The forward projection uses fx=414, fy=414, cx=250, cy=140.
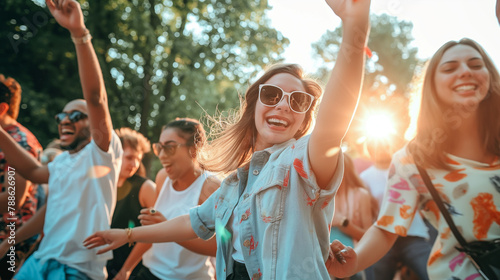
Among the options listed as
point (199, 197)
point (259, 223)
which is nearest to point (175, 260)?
point (199, 197)

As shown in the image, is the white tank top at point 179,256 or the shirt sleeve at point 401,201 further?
the white tank top at point 179,256

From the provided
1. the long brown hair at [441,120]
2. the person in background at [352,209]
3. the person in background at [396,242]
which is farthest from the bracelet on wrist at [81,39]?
the person in background at [352,209]

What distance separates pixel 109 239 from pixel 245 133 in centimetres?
104

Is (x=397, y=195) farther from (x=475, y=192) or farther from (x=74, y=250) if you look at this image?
(x=74, y=250)

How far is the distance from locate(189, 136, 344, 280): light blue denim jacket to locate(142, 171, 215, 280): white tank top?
58.3 inches

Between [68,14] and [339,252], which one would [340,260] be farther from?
[68,14]

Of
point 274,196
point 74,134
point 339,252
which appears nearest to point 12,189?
point 74,134

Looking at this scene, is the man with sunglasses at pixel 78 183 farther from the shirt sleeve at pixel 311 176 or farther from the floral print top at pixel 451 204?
the floral print top at pixel 451 204

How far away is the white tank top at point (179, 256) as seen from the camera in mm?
3320

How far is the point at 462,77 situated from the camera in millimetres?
2248

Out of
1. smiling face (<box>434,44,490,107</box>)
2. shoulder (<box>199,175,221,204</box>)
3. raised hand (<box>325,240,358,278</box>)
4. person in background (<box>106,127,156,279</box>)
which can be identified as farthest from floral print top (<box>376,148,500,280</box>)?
person in background (<box>106,127,156,279</box>)

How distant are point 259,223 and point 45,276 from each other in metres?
2.22

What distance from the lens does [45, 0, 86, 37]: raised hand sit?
2.75 meters

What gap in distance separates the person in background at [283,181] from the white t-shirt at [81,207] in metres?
0.87
